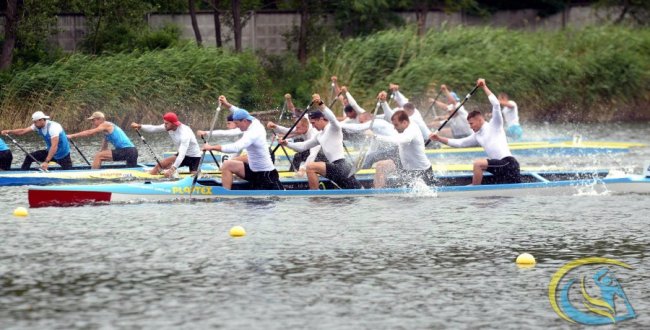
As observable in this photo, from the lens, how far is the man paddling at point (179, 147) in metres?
24.2

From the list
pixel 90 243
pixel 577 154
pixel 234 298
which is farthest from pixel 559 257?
pixel 577 154

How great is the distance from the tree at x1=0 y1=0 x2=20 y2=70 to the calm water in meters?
16.7

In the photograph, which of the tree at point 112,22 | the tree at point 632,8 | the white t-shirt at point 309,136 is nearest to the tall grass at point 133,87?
the tree at point 112,22

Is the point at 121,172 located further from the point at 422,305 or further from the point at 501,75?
the point at 501,75

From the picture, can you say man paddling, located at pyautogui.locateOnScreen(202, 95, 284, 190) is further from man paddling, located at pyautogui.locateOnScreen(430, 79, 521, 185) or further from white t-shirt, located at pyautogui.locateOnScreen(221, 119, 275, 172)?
man paddling, located at pyautogui.locateOnScreen(430, 79, 521, 185)

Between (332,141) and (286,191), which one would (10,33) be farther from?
(286,191)

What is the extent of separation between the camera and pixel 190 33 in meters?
46.0

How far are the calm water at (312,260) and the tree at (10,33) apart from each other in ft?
54.8

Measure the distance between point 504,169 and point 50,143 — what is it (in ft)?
30.9

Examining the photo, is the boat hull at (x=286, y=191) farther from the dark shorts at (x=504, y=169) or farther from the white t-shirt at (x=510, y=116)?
the white t-shirt at (x=510, y=116)

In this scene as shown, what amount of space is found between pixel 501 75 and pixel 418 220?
2260 cm

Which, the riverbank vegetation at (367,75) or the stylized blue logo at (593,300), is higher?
the riverbank vegetation at (367,75)

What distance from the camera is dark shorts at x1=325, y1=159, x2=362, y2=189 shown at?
2242cm

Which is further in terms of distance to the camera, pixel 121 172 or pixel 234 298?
pixel 121 172
